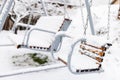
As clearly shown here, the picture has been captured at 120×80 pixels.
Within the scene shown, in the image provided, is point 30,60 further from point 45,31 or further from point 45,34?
point 45,31

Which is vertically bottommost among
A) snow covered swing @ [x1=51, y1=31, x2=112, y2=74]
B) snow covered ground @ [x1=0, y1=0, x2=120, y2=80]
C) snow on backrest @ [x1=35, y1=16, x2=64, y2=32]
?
snow covered ground @ [x1=0, y1=0, x2=120, y2=80]

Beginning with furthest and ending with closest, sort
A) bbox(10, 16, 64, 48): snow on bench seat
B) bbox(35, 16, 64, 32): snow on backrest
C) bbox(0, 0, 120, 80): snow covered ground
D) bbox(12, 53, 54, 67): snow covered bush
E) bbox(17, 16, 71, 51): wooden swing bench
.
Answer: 1. bbox(12, 53, 54, 67): snow covered bush
2. bbox(35, 16, 64, 32): snow on backrest
3. bbox(10, 16, 64, 48): snow on bench seat
4. bbox(17, 16, 71, 51): wooden swing bench
5. bbox(0, 0, 120, 80): snow covered ground

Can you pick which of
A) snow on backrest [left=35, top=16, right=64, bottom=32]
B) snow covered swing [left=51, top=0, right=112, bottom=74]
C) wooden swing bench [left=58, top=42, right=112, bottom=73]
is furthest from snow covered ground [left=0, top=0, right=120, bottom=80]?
snow on backrest [left=35, top=16, right=64, bottom=32]

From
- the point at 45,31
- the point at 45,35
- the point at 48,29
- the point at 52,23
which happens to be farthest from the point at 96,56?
the point at 45,35

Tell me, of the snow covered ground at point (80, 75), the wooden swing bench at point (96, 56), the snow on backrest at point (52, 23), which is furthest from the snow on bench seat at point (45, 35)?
→ the wooden swing bench at point (96, 56)

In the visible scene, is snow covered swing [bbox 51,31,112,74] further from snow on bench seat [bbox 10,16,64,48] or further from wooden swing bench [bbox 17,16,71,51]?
snow on bench seat [bbox 10,16,64,48]

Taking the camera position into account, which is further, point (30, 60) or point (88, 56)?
point (30, 60)

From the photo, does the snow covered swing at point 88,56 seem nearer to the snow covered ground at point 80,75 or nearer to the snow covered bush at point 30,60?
the snow covered ground at point 80,75

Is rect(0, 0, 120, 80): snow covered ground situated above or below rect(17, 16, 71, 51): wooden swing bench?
below

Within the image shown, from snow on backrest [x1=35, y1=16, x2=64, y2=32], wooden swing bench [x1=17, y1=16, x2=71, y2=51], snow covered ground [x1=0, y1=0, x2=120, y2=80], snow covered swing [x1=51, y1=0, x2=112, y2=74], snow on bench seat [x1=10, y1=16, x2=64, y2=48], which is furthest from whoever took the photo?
snow on backrest [x1=35, y1=16, x2=64, y2=32]
